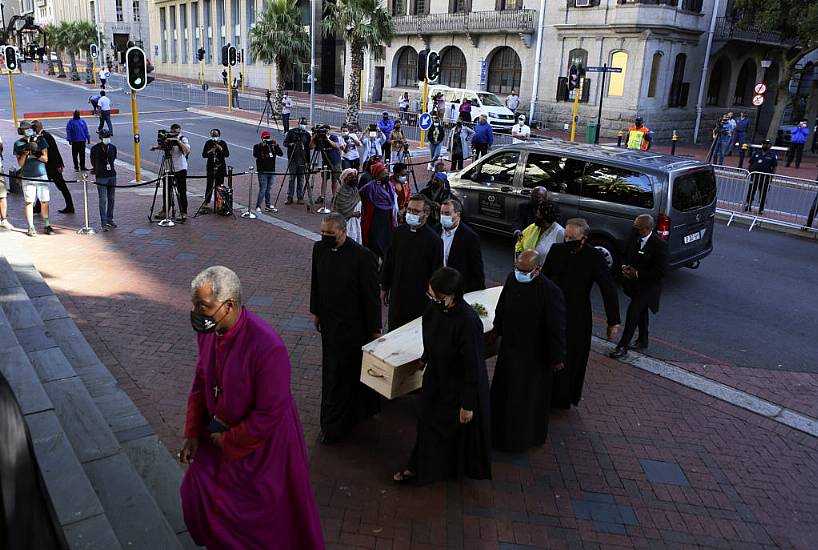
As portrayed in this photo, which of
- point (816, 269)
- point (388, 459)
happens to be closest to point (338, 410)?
point (388, 459)

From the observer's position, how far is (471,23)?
36656 millimetres

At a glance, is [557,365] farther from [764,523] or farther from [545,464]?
[764,523]

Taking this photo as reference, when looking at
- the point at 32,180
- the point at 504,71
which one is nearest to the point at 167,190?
the point at 32,180

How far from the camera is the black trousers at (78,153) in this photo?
57.9 feet

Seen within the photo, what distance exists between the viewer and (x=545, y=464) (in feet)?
17.8

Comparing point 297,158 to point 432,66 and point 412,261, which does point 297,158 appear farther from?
point 412,261

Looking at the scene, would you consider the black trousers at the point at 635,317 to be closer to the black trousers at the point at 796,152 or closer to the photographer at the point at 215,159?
the photographer at the point at 215,159

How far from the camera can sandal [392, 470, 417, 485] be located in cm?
498

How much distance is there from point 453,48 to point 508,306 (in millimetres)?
36827

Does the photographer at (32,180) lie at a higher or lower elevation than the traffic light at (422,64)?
lower

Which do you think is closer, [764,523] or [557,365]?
[764,523]

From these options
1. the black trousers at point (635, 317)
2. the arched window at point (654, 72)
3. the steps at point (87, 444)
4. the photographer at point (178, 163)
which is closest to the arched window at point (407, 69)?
the arched window at point (654, 72)

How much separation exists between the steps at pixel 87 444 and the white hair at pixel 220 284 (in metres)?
1.23

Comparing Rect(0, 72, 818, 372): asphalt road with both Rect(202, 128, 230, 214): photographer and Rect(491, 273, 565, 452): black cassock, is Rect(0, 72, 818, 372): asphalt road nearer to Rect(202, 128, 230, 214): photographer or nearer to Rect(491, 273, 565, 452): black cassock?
Rect(491, 273, 565, 452): black cassock
